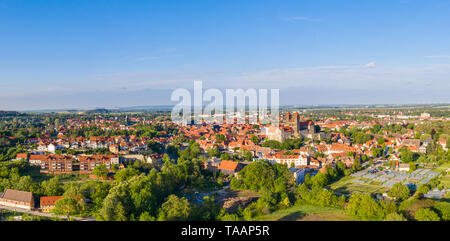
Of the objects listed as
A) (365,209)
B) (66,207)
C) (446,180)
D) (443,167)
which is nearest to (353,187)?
(365,209)

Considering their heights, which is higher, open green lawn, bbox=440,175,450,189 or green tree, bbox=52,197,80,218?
green tree, bbox=52,197,80,218

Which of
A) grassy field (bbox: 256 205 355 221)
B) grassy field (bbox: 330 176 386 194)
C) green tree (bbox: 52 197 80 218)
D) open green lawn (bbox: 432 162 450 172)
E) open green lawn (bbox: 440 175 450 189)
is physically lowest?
grassy field (bbox: 330 176 386 194)

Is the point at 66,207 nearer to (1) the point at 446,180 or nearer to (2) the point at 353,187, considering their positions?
(2) the point at 353,187

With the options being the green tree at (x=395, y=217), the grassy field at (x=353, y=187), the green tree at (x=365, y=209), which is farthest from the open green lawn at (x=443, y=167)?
the green tree at (x=395, y=217)

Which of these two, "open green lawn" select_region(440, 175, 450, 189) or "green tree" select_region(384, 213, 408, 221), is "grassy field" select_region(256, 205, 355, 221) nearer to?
"green tree" select_region(384, 213, 408, 221)

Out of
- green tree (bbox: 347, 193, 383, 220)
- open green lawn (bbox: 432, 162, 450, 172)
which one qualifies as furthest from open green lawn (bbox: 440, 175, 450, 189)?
green tree (bbox: 347, 193, 383, 220)
